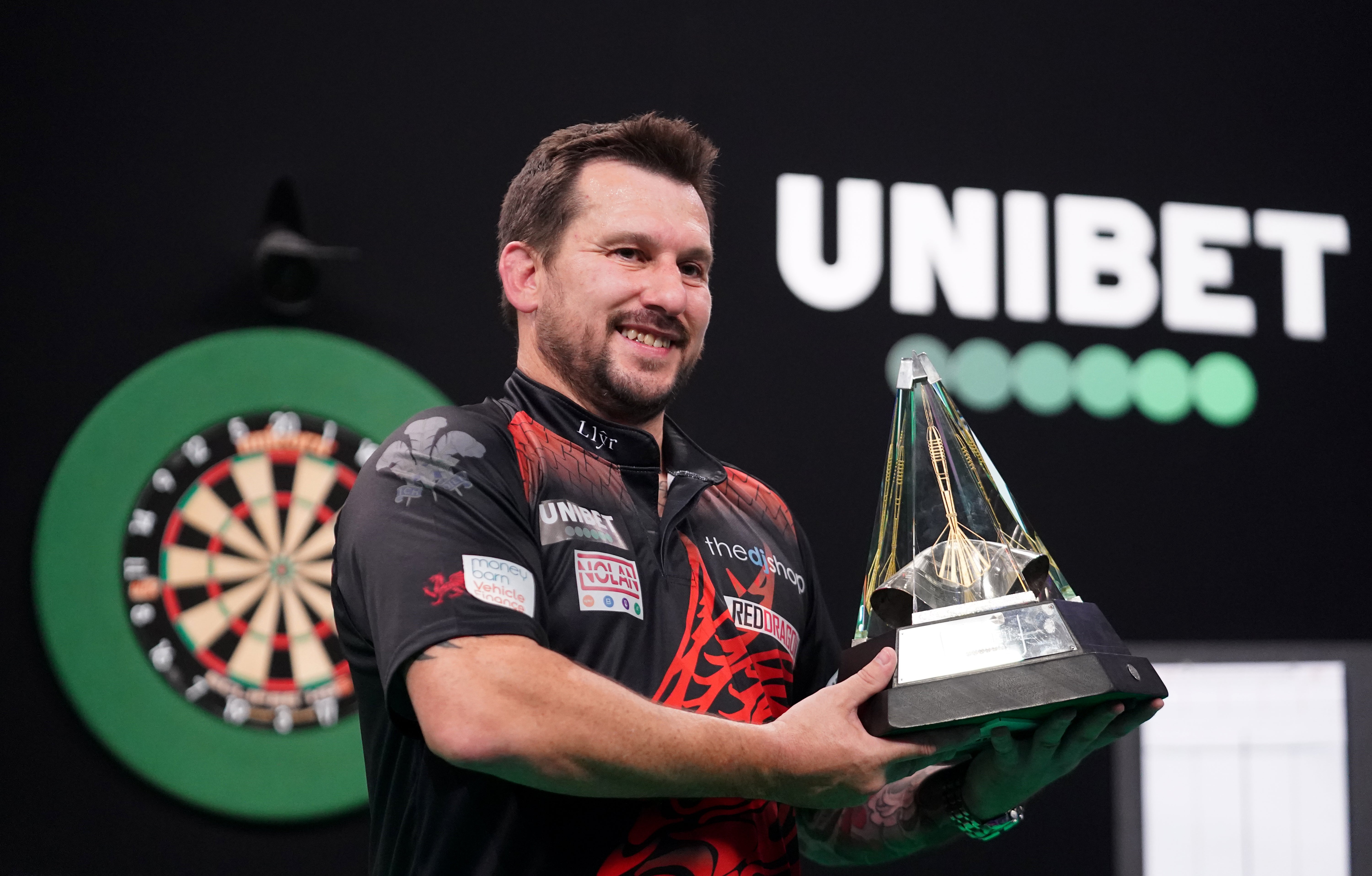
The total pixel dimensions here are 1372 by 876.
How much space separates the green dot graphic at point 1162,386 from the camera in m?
3.34

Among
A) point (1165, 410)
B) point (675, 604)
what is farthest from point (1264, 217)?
point (675, 604)

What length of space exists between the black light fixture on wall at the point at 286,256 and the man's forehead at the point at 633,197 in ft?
4.31

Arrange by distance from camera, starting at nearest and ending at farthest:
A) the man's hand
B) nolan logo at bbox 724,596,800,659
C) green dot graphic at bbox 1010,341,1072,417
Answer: the man's hand < nolan logo at bbox 724,596,800,659 < green dot graphic at bbox 1010,341,1072,417

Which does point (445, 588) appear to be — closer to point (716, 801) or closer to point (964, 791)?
point (716, 801)

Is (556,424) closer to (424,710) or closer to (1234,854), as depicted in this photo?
(424,710)

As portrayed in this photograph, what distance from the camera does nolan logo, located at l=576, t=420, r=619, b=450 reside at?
1434mm

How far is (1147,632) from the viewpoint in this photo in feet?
10.6

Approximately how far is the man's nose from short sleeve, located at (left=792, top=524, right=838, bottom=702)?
34 cm

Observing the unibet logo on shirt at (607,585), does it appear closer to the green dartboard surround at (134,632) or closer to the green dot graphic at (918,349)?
the green dartboard surround at (134,632)

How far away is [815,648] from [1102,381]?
81.6 inches

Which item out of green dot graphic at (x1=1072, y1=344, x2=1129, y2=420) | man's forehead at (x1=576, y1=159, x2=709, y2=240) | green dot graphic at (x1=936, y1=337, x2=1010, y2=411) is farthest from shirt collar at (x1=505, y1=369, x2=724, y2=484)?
green dot graphic at (x1=1072, y1=344, x2=1129, y2=420)

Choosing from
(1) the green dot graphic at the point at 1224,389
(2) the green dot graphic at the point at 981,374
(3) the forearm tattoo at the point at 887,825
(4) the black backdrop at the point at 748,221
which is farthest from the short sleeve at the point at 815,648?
(1) the green dot graphic at the point at 1224,389

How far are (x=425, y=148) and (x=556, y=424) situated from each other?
64.2 inches

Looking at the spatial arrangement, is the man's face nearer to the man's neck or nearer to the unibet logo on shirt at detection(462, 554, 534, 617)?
the man's neck
